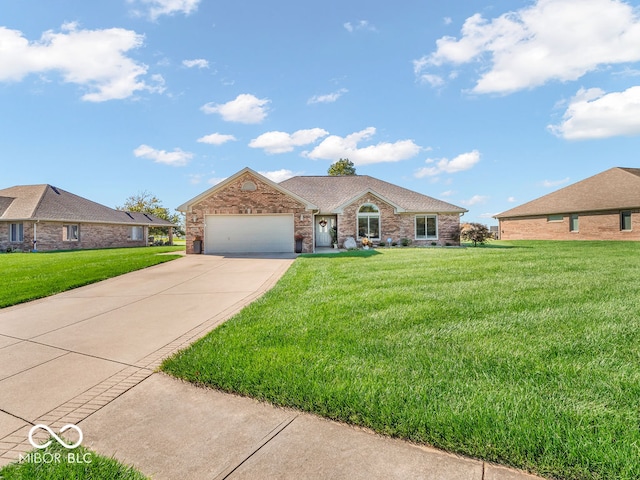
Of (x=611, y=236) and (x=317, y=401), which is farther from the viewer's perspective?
(x=611, y=236)

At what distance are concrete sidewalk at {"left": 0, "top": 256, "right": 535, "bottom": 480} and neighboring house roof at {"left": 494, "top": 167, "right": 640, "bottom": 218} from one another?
30854mm

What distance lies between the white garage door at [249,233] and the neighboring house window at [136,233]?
19.4m

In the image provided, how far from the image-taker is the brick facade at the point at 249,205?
18.4 meters


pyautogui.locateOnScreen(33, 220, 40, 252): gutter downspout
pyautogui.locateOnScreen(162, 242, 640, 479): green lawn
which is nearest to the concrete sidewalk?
pyautogui.locateOnScreen(162, 242, 640, 479): green lawn

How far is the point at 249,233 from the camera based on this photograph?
18.8 meters

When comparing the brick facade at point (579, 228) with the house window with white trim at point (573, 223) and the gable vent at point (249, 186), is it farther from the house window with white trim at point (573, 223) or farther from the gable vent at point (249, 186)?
the gable vent at point (249, 186)

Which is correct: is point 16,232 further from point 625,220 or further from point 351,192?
point 625,220

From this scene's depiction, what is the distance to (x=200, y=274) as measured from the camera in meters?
11.2

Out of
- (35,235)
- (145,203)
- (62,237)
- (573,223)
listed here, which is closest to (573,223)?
(573,223)

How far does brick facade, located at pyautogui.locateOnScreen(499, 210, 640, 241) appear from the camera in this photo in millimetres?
24456

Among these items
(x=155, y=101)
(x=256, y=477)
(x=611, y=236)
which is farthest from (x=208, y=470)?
(x=611, y=236)

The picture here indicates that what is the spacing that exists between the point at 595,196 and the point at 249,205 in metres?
27.3

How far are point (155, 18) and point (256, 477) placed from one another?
15831 mm

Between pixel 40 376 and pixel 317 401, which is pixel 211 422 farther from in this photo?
pixel 40 376
